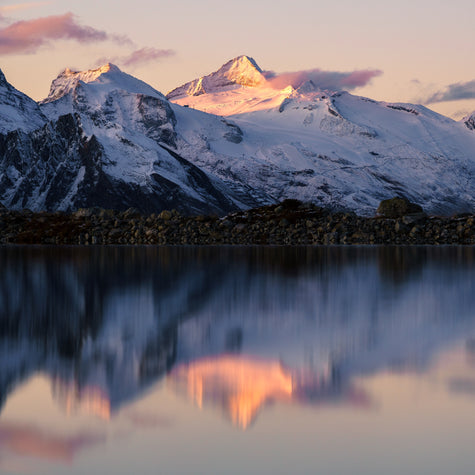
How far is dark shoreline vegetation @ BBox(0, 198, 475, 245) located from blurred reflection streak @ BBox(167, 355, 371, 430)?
83.5 m

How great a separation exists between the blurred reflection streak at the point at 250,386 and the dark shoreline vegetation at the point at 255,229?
83.5 m

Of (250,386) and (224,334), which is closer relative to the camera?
(250,386)

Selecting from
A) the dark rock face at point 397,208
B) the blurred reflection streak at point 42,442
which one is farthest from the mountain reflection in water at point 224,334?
the dark rock face at point 397,208

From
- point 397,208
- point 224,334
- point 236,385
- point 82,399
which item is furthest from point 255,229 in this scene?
point 82,399

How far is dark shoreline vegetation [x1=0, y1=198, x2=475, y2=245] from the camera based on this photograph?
101 metres

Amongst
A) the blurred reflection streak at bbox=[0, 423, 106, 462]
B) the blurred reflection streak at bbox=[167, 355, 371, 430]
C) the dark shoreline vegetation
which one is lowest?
the blurred reflection streak at bbox=[0, 423, 106, 462]

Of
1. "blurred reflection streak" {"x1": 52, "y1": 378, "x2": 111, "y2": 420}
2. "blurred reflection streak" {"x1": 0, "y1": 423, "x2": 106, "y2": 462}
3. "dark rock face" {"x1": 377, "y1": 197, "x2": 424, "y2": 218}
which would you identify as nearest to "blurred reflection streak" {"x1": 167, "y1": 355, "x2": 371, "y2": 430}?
"blurred reflection streak" {"x1": 52, "y1": 378, "x2": 111, "y2": 420}

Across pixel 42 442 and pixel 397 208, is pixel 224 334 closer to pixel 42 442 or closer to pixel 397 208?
pixel 42 442

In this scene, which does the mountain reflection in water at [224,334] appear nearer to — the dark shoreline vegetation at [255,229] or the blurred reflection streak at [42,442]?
the blurred reflection streak at [42,442]

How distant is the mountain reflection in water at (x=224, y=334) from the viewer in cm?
1408

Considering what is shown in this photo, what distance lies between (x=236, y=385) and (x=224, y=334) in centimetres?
561

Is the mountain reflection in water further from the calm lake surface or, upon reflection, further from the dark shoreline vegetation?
the dark shoreline vegetation

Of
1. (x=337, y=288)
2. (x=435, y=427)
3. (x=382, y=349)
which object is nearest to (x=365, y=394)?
(x=435, y=427)

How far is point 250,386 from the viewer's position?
14266 mm
